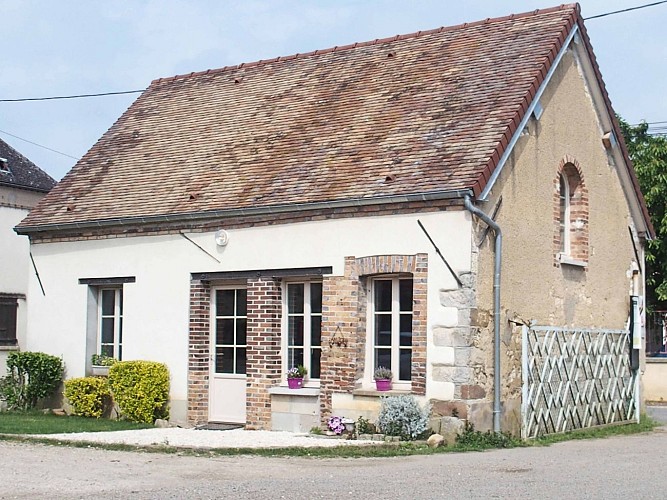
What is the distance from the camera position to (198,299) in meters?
17.0

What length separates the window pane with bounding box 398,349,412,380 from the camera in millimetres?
14922

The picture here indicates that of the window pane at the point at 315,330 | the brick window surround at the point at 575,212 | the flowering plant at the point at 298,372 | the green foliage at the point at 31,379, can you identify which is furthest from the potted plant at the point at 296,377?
the green foliage at the point at 31,379

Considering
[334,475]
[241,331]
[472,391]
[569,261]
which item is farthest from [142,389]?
[569,261]

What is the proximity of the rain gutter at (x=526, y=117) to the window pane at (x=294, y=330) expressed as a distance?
3684 millimetres

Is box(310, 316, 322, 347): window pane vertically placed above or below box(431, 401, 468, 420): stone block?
above

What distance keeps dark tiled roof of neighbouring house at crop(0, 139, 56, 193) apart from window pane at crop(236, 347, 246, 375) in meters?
11.5

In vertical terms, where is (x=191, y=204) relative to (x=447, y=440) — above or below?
above

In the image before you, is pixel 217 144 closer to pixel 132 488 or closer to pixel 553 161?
pixel 553 161

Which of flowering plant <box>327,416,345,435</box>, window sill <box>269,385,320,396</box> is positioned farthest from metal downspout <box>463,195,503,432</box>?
window sill <box>269,385,320,396</box>

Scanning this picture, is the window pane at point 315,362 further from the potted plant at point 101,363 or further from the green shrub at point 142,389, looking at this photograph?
the potted plant at point 101,363

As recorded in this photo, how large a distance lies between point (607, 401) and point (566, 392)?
170 cm

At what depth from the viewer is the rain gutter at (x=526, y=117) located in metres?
14.4

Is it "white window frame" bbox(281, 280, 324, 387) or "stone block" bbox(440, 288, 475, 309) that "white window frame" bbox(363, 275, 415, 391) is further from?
"white window frame" bbox(281, 280, 324, 387)

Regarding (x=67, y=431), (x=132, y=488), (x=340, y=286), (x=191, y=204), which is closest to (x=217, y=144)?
(x=191, y=204)
